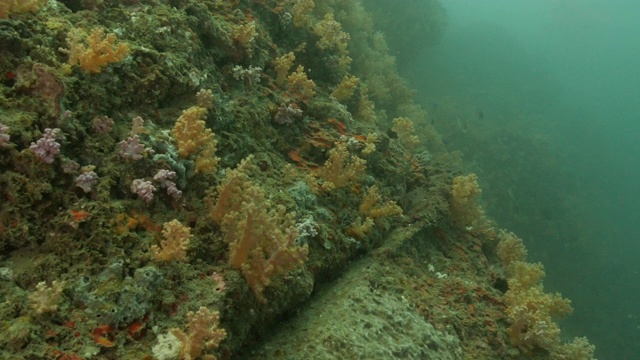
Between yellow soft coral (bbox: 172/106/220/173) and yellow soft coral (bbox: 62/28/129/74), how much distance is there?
870 millimetres

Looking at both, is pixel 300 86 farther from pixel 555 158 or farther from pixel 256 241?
pixel 555 158

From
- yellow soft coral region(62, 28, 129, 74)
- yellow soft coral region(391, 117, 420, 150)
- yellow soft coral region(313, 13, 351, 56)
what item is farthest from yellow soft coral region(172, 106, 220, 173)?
yellow soft coral region(391, 117, 420, 150)

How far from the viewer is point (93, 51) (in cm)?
379

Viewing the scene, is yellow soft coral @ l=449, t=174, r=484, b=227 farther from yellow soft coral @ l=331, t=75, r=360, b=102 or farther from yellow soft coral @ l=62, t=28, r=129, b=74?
yellow soft coral @ l=62, t=28, r=129, b=74

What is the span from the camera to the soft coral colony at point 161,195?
290 cm

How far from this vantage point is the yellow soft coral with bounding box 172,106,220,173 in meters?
4.06

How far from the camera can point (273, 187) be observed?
496 centimetres

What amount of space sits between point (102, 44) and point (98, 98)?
0.51 metres

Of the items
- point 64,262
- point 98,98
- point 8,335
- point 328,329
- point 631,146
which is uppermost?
point 631,146

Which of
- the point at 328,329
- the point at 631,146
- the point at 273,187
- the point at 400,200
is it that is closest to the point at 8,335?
the point at 328,329

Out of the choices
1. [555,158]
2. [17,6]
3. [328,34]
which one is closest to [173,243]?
[17,6]

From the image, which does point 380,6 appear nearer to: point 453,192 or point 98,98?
point 453,192

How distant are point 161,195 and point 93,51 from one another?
1.51 meters

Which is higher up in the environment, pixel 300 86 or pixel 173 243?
pixel 300 86
